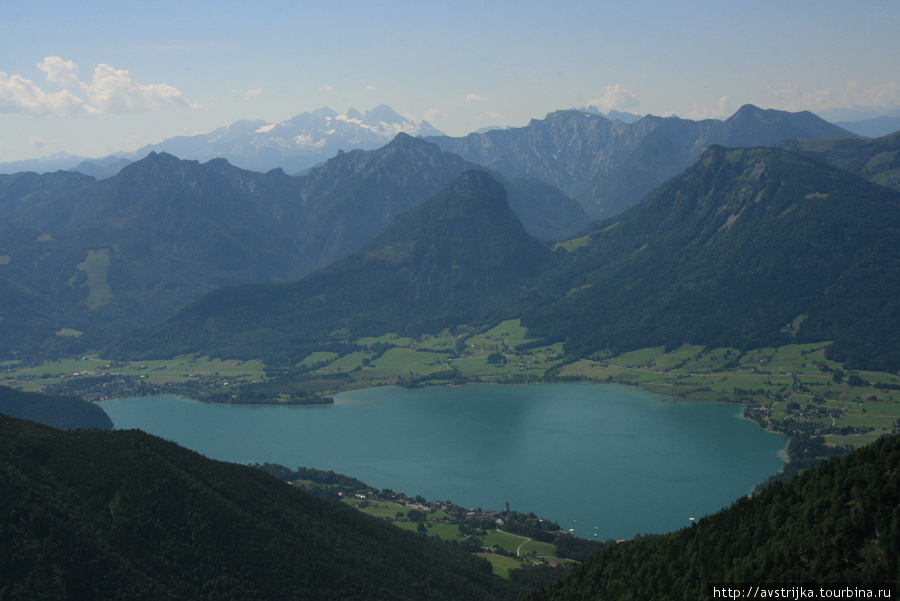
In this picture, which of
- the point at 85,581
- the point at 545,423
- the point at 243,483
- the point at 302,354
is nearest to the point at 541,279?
the point at 302,354

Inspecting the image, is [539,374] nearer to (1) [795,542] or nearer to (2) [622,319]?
(2) [622,319]

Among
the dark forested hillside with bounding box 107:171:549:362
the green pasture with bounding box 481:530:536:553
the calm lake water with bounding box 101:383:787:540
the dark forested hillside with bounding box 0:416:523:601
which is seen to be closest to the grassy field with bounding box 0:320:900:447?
the calm lake water with bounding box 101:383:787:540

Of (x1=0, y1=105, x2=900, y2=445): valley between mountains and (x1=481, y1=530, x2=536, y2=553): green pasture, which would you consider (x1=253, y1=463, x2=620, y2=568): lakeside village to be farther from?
(x1=0, y1=105, x2=900, y2=445): valley between mountains

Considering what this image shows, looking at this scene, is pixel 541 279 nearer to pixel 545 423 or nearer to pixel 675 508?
pixel 545 423

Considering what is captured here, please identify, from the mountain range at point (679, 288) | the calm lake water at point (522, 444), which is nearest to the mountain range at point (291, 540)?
the calm lake water at point (522, 444)

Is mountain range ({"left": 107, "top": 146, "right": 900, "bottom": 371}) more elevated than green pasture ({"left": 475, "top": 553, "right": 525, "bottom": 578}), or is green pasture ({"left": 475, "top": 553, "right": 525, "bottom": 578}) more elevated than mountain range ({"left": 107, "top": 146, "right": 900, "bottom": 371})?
mountain range ({"left": 107, "top": 146, "right": 900, "bottom": 371})

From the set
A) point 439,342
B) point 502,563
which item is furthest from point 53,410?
point 439,342
